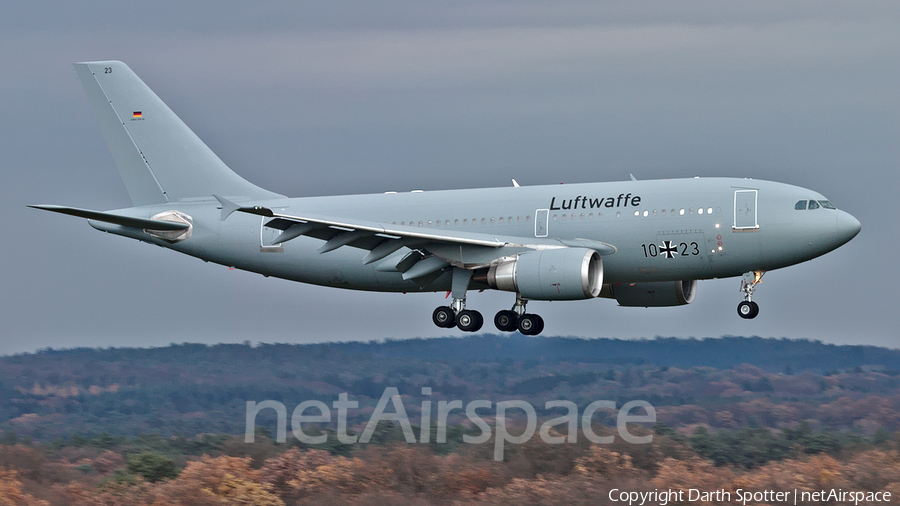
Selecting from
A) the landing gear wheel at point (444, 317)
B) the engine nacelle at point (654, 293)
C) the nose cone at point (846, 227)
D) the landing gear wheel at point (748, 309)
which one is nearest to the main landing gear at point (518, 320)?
the landing gear wheel at point (444, 317)

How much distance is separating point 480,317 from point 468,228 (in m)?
3.13

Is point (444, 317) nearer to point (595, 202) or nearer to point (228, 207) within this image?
point (595, 202)

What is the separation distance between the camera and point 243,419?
53812 mm

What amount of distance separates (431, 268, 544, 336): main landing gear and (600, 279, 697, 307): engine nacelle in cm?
414

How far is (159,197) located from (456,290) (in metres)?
13.2

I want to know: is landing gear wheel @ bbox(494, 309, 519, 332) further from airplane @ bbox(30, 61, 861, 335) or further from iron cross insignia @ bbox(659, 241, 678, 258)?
iron cross insignia @ bbox(659, 241, 678, 258)

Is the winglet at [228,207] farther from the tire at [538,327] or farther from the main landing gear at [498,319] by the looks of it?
the tire at [538,327]

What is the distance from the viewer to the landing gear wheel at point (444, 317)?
161ft

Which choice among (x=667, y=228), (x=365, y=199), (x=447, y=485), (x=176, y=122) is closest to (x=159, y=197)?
(x=176, y=122)

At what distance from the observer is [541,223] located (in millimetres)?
46875

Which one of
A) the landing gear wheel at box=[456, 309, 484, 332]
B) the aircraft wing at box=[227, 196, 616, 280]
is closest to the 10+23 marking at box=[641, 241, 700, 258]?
the aircraft wing at box=[227, 196, 616, 280]

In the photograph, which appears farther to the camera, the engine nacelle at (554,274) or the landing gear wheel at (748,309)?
the landing gear wheel at (748,309)

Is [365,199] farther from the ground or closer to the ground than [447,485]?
farther from the ground

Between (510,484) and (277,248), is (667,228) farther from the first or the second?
(277,248)
